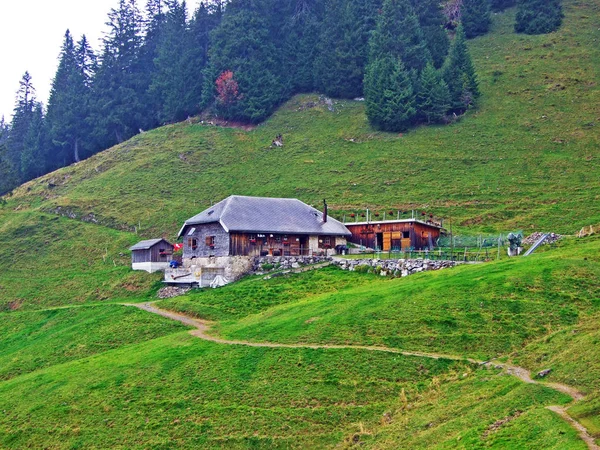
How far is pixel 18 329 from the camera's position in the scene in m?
58.0

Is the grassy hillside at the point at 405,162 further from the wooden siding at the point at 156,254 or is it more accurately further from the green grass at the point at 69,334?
the green grass at the point at 69,334

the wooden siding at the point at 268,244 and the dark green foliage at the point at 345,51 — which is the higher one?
the dark green foliage at the point at 345,51

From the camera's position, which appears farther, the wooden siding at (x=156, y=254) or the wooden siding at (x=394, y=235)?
the wooden siding at (x=156, y=254)

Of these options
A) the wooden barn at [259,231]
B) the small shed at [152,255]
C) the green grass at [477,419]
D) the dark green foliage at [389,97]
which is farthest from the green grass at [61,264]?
the dark green foliage at [389,97]

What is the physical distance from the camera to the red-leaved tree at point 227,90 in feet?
367

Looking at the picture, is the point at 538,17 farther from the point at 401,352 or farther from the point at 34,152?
the point at 401,352

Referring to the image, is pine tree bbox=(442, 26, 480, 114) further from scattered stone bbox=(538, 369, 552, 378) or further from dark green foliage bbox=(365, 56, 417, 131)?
scattered stone bbox=(538, 369, 552, 378)

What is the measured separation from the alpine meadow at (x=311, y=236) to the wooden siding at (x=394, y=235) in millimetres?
331

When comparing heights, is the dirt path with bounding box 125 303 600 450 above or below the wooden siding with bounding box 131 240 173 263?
below

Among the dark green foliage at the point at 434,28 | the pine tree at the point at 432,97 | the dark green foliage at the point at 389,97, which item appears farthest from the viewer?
the dark green foliage at the point at 434,28

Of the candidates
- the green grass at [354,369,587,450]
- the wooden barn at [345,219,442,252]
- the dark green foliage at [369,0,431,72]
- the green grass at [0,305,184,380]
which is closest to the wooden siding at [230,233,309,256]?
the wooden barn at [345,219,442,252]

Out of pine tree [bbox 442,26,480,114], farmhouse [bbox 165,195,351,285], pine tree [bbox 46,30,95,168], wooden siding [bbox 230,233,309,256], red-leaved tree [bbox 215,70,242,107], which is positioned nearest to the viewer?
farmhouse [bbox 165,195,351,285]

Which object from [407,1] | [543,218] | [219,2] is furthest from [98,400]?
[219,2]

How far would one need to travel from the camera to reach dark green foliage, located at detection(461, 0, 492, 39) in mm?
126938
